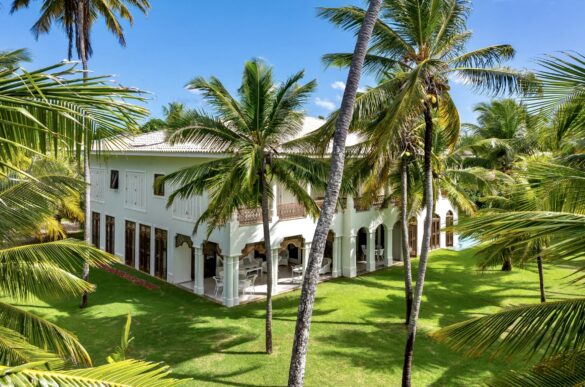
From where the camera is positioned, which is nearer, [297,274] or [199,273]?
[199,273]

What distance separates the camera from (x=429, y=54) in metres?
10.5

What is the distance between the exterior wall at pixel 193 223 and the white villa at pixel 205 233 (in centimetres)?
4

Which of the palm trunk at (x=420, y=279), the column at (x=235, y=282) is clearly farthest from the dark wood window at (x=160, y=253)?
the palm trunk at (x=420, y=279)

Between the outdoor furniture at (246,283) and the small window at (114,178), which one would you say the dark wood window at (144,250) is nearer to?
the small window at (114,178)

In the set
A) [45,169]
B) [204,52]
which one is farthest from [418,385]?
[204,52]

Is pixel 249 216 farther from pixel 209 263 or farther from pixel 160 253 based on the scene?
pixel 160 253

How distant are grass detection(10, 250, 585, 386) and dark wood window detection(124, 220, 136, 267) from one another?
→ 1.71 metres

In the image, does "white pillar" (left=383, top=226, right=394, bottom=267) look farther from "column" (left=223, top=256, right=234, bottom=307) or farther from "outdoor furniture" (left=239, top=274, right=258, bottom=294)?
"column" (left=223, top=256, right=234, bottom=307)

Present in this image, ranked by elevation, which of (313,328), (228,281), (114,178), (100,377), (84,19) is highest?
(84,19)

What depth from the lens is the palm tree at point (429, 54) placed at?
9.91m

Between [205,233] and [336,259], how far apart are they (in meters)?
7.01

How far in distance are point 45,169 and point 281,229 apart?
31.8 feet

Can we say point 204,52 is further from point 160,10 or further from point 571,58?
point 571,58

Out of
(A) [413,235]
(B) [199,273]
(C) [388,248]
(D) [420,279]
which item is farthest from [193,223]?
(A) [413,235]
